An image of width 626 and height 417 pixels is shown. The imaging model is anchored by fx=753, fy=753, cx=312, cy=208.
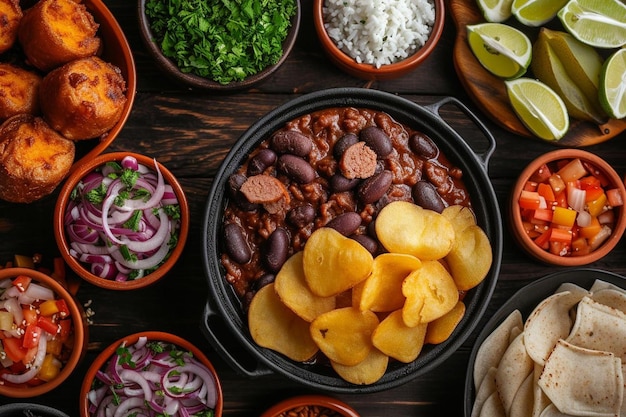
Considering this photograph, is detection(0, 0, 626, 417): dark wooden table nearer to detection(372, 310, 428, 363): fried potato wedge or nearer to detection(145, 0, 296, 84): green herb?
detection(145, 0, 296, 84): green herb

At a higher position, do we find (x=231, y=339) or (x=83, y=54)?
(x=83, y=54)

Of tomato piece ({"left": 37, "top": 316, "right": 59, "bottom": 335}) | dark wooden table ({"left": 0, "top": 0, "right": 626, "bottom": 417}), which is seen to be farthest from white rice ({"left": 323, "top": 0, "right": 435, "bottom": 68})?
tomato piece ({"left": 37, "top": 316, "right": 59, "bottom": 335})

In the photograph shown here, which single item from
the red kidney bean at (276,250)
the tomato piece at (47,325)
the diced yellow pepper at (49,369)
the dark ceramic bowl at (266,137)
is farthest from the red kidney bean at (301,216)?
the diced yellow pepper at (49,369)

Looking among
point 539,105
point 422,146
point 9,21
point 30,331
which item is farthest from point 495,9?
point 30,331

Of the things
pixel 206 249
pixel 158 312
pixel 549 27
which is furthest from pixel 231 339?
pixel 549 27

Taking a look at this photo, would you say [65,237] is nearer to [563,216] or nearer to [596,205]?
[563,216]

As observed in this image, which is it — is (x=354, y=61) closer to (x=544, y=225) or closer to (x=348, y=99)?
(x=348, y=99)

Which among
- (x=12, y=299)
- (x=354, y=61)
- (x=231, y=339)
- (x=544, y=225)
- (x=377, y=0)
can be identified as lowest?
(x=231, y=339)
